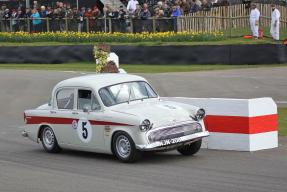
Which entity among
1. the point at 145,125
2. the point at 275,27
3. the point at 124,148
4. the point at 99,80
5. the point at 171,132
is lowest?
the point at 124,148

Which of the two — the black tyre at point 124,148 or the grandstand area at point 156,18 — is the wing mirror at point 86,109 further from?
the grandstand area at point 156,18

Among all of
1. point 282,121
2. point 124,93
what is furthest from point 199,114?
point 282,121

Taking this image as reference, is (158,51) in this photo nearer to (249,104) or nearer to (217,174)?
(249,104)

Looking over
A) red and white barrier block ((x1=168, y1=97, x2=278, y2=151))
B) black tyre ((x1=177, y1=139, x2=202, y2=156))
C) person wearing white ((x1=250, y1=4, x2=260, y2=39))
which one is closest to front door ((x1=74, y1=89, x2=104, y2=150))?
black tyre ((x1=177, y1=139, x2=202, y2=156))

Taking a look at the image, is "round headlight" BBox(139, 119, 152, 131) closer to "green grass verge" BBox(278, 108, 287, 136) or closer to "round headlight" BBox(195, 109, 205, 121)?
"round headlight" BBox(195, 109, 205, 121)

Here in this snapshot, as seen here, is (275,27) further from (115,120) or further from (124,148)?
(124,148)

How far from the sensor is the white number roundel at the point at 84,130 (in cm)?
1180

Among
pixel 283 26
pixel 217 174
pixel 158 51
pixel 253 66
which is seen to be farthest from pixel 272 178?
pixel 283 26

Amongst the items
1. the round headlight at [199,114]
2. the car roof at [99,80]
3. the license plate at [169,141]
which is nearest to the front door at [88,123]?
the car roof at [99,80]

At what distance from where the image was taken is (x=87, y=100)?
12.1 meters

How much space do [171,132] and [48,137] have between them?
2.89m

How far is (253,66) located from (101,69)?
480 inches

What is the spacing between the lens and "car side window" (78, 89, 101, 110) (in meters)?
11.9

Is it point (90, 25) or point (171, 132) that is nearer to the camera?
point (171, 132)
